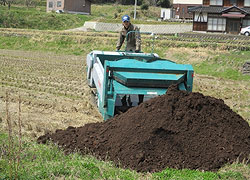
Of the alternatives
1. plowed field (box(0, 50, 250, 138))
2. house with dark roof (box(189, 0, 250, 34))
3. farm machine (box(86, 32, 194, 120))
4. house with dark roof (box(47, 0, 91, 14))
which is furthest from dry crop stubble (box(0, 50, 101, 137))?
house with dark roof (box(47, 0, 91, 14))

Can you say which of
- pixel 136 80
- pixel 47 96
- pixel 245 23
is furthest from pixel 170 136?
pixel 245 23

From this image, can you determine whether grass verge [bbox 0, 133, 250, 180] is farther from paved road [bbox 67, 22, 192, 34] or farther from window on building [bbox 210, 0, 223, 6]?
window on building [bbox 210, 0, 223, 6]

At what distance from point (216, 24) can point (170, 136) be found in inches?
1844

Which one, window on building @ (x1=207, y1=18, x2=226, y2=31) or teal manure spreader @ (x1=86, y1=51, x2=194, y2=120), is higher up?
window on building @ (x1=207, y1=18, x2=226, y2=31)

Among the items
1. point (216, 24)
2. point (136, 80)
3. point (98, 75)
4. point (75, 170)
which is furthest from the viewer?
point (216, 24)

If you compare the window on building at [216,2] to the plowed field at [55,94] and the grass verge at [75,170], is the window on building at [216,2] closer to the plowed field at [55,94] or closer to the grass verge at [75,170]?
A: the plowed field at [55,94]

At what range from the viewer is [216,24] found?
169 feet

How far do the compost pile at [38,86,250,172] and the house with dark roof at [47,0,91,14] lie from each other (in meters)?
67.5

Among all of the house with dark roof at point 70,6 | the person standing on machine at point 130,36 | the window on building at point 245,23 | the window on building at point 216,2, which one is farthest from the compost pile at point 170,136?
the house with dark roof at point 70,6

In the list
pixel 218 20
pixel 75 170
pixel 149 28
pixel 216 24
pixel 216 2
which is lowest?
pixel 75 170

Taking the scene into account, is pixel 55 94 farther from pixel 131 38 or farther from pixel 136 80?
pixel 136 80

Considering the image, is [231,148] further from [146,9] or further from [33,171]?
[146,9]

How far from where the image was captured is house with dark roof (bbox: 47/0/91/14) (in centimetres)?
7319

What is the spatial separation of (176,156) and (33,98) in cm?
655
